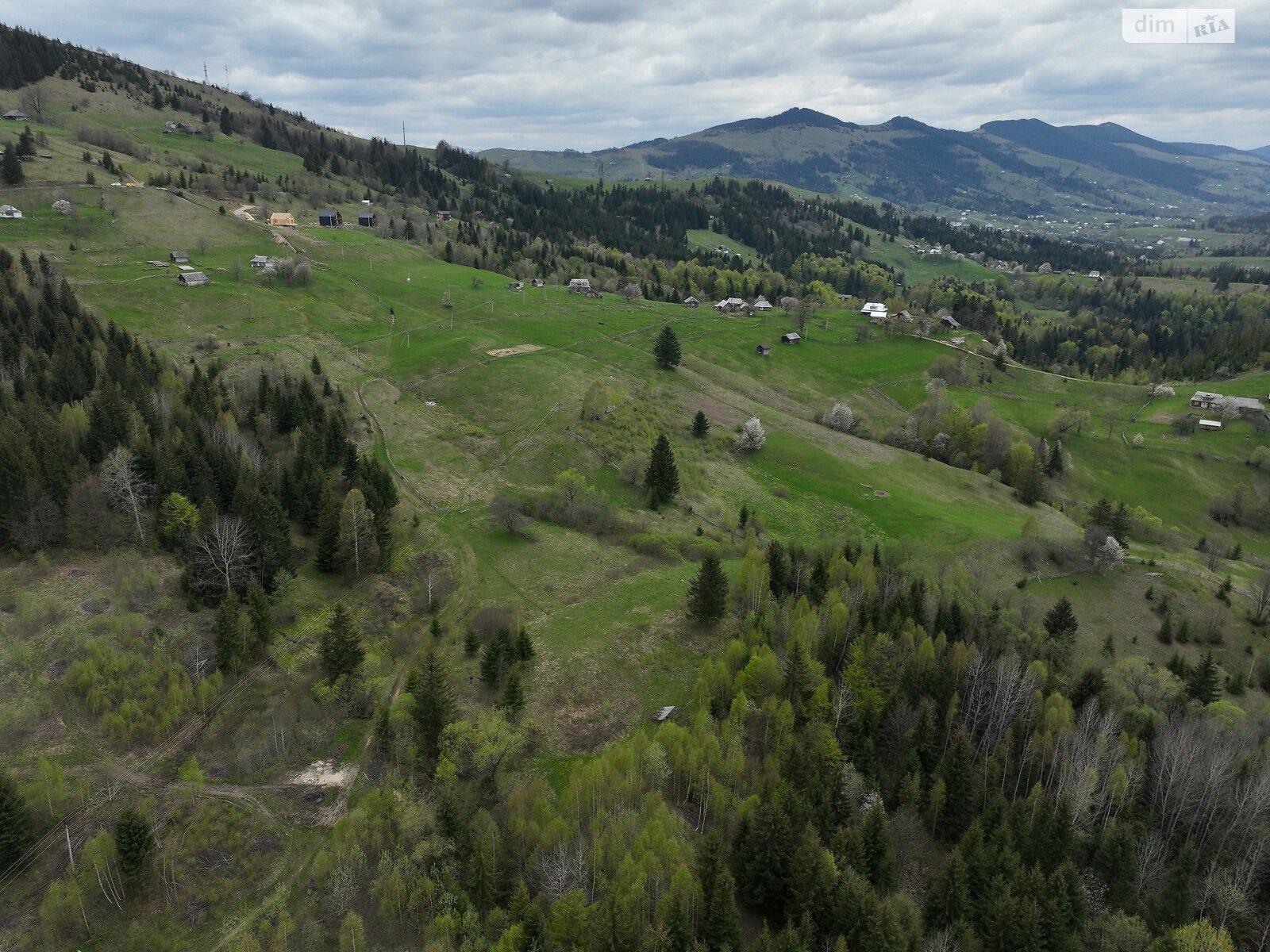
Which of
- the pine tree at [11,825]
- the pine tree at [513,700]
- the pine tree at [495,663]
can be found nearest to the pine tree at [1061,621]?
the pine tree at [513,700]

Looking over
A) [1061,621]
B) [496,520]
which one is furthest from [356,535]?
[1061,621]

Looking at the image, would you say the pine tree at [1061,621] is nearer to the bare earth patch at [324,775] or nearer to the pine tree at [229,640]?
the bare earth patch at [324,775]

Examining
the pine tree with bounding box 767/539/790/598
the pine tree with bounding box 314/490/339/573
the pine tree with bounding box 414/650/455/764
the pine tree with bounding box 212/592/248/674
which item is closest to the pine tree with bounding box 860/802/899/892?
the pine tree with bounding box 767/539/790/598

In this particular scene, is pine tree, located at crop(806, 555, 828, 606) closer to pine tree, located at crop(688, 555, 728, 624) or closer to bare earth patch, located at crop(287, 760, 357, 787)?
pine tree, located at crop(688, 555, 728, 624)

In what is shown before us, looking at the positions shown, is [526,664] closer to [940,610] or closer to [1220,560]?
[940,610]

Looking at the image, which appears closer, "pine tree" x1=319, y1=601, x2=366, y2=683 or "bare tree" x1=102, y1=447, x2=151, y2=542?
"pine tree" x1=319, y1=601, x2=366, y2=683

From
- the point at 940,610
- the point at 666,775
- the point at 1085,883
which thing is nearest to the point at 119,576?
the point at 666,775

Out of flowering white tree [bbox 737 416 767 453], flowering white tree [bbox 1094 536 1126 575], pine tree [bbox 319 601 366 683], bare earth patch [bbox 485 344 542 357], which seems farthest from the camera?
bare earth patch [bbox 485 344 542 357]
